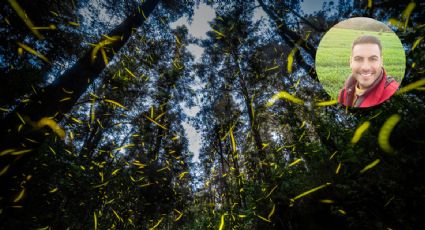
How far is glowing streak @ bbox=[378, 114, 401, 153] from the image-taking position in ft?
11.5

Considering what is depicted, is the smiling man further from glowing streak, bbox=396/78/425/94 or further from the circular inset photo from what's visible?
glowing streak, bbox=396/78/425/94

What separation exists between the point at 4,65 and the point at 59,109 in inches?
141

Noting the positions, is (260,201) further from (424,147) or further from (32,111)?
(32,111)

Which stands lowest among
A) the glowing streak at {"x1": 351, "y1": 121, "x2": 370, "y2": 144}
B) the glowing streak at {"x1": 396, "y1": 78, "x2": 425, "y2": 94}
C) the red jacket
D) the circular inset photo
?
the glowing streak at {"x1": 351, "y1": 121, "x2": 370, "y2": 144}

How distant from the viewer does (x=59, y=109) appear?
2.72 meters

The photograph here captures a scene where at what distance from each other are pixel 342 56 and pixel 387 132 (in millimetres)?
2777

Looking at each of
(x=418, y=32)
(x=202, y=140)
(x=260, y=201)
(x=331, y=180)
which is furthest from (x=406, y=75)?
(x=202, y=140)

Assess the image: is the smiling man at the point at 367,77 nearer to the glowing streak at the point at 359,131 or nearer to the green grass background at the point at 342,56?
the green grass background at the point at 342,56

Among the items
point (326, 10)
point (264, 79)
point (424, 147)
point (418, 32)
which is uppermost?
point (264, 79)

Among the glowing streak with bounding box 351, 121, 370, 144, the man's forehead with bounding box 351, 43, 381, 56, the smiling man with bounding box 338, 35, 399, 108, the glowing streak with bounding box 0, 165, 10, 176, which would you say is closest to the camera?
the glowing streak with bounding box 0, 165, 10, 176

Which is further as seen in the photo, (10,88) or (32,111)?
(10,88)

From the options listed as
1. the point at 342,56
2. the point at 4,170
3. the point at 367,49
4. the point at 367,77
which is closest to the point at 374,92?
the point at 367,77

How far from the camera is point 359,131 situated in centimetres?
418

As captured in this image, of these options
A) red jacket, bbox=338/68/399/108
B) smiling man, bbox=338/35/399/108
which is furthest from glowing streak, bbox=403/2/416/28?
red jacket, bbox=338/68/399/108
